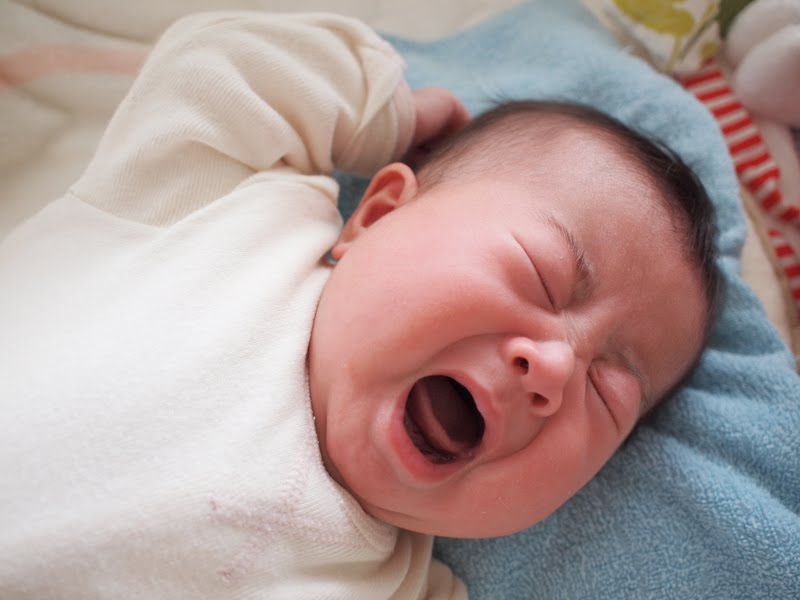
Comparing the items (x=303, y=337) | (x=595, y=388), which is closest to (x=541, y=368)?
(x=595, y=388)

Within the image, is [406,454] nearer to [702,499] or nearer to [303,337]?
[303,337]

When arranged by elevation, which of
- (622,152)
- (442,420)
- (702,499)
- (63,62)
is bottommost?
(702,499)

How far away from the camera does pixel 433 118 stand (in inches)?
43.9

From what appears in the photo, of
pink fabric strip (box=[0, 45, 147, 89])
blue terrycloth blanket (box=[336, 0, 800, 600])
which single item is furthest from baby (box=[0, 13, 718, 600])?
pink fabric strip (box=[0, 45, 147, 89])

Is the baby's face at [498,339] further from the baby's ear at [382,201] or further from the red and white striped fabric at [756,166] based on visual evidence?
the red and white striped fabric at [756,166]

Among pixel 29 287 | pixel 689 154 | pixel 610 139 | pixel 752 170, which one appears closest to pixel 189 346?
pixel 29 287

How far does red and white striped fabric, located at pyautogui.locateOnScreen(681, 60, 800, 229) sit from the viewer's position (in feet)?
4.11

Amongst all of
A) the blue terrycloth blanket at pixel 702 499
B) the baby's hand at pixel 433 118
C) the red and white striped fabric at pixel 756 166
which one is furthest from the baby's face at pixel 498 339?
the red and white striped fabric at pixel 756 166

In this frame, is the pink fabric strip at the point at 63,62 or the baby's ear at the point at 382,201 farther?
the pink fabric strip at the point at 63,62

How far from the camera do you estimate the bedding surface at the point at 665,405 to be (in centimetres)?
90

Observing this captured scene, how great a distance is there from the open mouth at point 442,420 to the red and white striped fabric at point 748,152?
32.6 inches

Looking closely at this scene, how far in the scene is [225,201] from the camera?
2.83 feet

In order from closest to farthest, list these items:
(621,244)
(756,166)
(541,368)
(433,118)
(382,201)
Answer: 1. (541,368)
2. (621,244)
3. (382,201)
4. (433,118)
5. (756,166)

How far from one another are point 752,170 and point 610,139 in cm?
58
